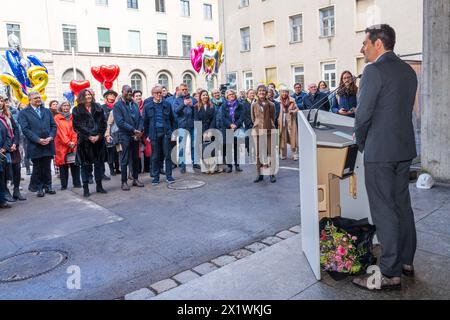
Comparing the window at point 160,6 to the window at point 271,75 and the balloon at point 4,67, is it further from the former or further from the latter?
the balloon at point 4,67

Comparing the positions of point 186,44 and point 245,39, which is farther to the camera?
point 186,44

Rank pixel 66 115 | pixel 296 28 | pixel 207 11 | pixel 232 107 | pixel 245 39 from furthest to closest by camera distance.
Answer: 1. pixel 207 11
2. pixel 245 39
3. pixel 296 28
4. pixel 232 107
5. pixel 66 115

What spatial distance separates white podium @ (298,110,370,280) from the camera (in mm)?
3529

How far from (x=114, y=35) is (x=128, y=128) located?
3108 cm

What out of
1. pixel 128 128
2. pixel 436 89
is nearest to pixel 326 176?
pixel 436 89

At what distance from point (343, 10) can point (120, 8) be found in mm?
20498

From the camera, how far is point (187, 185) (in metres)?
8.34

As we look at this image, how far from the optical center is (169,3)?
39594 millimetres

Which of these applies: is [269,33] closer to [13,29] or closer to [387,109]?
[13,29]

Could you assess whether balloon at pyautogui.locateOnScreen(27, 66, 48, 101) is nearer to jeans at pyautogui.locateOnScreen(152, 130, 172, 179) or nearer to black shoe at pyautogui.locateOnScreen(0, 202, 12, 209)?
jeans at pyautogui.locateOnScreen(152, 130, 172, 179)

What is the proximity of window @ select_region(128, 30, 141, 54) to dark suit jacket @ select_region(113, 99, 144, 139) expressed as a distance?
1216 inches

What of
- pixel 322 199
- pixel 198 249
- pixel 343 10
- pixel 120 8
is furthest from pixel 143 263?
pixel 120 8

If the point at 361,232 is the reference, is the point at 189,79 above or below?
above
